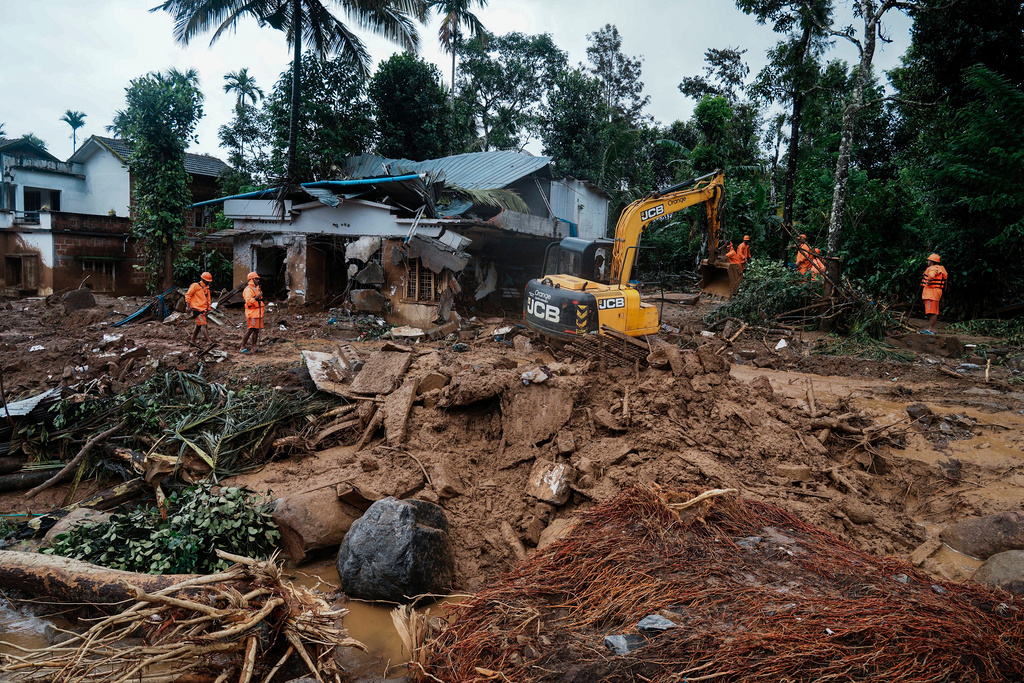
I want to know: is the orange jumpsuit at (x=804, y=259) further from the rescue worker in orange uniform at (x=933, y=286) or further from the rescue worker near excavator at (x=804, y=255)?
the rescue worker in orange uniform at (x=933, y=286)

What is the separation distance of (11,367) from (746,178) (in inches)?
862

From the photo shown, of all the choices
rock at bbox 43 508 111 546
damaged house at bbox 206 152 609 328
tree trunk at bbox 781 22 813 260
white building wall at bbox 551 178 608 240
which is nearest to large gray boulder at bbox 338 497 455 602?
rock at bbox 43 508 111 546

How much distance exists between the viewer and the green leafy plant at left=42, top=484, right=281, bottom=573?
475cm

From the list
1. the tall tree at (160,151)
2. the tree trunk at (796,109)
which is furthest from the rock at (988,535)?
the tall tree at (160,151)

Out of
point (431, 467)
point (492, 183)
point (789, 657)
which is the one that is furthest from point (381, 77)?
point (789, 657)

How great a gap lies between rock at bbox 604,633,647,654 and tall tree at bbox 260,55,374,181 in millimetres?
18882

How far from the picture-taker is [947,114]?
1367 cm

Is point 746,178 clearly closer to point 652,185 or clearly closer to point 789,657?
point 652,185

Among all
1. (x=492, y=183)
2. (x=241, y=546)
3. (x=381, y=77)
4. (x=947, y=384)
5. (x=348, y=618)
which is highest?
(x=381, y=77)

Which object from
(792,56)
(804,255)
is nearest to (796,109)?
(792,56)

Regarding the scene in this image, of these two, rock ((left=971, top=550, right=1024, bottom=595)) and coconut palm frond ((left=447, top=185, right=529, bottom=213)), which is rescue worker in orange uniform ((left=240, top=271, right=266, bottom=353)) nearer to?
coconut palm frond ((left=447, top=185, right=529, bottom=213))

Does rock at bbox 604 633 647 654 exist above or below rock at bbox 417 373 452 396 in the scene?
below

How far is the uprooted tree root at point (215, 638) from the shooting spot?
2.97 m

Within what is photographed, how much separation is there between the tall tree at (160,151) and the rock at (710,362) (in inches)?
629
